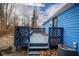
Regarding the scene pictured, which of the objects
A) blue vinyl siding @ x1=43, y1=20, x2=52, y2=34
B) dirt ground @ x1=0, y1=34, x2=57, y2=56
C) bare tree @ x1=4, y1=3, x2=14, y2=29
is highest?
bare tree @ x1=4, y1=3, x2=14, y2=29

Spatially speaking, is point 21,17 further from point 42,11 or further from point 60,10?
point 60,10

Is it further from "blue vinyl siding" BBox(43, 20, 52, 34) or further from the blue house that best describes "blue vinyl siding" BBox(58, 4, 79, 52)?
"blue vinyl siding" BBox(43, 20, 52, 34)

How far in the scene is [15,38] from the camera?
8.51ft

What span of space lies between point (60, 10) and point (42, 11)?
222 mm

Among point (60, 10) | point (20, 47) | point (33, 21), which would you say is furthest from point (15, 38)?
point (60, 10)

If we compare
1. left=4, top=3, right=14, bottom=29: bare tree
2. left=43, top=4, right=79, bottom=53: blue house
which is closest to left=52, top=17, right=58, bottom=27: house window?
left=43, top=4, right=79, bottom=53: blue house

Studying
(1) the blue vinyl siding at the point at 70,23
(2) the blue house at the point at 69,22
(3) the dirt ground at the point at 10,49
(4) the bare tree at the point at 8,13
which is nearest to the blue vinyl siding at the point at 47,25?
(2) the blue house at the point at 69,22

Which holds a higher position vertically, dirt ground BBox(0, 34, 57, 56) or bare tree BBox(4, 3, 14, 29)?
bare tree BBox(4, 3, 14, 29)

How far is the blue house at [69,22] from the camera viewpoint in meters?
2.50

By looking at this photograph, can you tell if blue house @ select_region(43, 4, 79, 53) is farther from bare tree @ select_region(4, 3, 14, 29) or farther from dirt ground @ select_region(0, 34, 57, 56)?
bare tree @ select_region(4, 3, 14, 29)

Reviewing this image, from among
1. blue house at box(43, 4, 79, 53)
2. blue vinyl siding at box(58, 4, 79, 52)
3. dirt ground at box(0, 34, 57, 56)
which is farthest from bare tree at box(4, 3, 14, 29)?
blue vinyl siding at box(58, 4, 79, 52)

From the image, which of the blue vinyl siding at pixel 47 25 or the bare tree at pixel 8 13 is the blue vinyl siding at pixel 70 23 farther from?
the bare tree at pixel 8 13

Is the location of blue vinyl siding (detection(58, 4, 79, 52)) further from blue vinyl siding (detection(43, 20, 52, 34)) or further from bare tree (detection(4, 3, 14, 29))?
bare tree (detection(4, 3, 14, 29))

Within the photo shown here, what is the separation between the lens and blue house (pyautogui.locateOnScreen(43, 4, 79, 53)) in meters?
2.50
